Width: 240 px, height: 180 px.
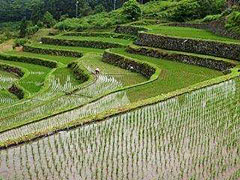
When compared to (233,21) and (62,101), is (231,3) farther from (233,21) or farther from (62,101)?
(62,101)

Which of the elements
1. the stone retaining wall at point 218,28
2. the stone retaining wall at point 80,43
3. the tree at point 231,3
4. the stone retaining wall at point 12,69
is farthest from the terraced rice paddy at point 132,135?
the stone retaining wall at point 80,43

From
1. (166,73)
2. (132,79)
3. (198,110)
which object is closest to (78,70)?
(132,79)

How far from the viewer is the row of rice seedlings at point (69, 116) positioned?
8250 mm

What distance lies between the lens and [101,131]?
6906 millimetres

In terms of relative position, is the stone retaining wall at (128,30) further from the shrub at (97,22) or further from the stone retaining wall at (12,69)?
the stone retaining wall at (12,69)

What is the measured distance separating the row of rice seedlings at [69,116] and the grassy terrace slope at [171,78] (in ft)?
1.23

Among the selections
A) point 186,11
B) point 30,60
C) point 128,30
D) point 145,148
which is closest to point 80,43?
point 128,30

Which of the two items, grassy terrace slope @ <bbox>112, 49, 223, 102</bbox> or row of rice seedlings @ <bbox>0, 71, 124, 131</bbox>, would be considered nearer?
row of rice seedlings @ <bbox>0, 71, 124, 131</bbox>

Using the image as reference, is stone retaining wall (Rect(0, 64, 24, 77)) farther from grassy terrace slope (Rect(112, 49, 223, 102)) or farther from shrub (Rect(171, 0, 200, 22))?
shrub (Rect(171, 0, 200, 22))

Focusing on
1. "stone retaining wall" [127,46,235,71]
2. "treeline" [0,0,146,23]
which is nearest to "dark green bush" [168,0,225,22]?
"stone retaining wall" [127,46,235,71]

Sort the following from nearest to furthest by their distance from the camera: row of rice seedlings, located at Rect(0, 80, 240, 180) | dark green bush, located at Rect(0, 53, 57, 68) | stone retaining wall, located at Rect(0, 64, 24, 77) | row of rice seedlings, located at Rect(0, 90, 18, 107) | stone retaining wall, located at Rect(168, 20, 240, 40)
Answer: row of rice seedlings, located at Rect(0, 80, 240, 180) → row of rice seedlings, located at Rect(0, 90, 18, 107) → stone retaining wall, located at Rect(168, 20, 240, 40) → stone retaining wall, located at Rect(0, 64, 24, 77) → dark green bush, located at Rect(0, 53, 57, 68)

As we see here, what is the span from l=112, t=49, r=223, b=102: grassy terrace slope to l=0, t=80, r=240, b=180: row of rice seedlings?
7.67ft

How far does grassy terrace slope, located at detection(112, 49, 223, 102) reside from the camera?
10.9 metres

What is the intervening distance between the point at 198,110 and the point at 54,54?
55.6ft
